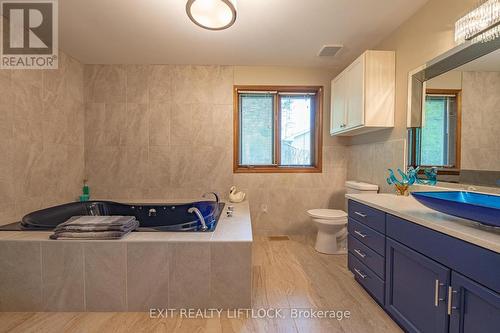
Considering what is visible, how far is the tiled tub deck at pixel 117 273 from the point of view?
5.46 feet

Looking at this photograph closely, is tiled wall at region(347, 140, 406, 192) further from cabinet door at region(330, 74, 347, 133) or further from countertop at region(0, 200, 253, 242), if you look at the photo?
countertop at region(0, 200, 253, 242)

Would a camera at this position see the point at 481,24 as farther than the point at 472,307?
Yes

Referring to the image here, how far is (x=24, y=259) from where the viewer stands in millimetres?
1666

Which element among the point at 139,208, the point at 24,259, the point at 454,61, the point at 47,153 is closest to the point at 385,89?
the point at 454,61

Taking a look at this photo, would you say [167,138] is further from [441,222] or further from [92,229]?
[441,222]

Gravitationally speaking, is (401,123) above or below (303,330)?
above

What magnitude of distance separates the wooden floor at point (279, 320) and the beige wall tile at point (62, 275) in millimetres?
82

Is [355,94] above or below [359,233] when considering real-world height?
above

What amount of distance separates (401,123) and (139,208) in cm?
283

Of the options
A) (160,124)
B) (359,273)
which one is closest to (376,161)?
(359,273)

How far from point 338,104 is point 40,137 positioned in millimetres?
3192

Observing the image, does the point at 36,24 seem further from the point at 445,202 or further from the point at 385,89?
the point at 445,202

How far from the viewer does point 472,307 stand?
1017 mm

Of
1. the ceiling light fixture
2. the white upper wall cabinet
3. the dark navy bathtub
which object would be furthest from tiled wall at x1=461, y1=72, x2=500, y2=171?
the dark navy bathtub
